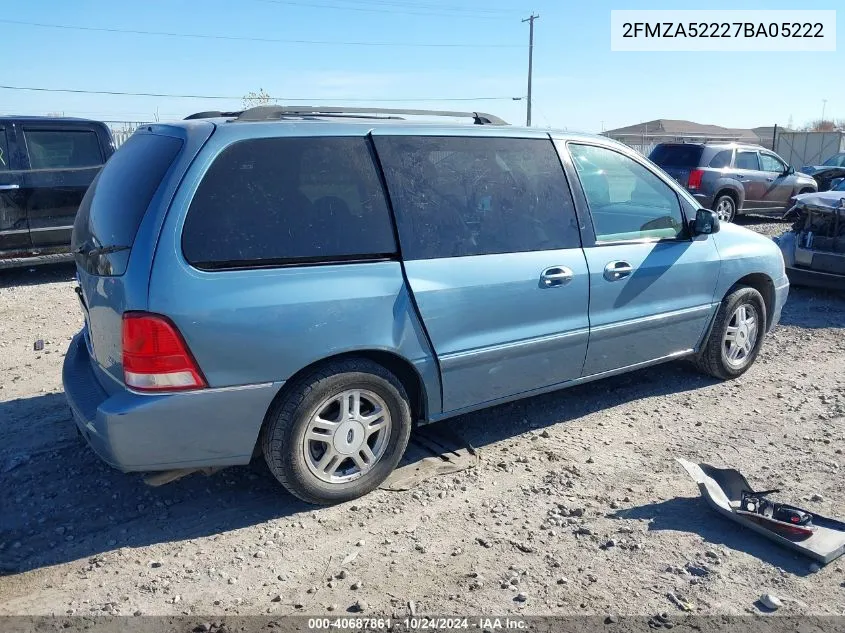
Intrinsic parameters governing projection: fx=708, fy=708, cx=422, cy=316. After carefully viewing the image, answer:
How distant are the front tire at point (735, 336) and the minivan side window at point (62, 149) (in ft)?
24.1

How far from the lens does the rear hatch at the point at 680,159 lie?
1473 cm

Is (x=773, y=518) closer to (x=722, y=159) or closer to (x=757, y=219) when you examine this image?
(x=722, y=159)

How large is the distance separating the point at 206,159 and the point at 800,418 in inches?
158

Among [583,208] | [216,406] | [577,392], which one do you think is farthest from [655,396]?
[216,406]

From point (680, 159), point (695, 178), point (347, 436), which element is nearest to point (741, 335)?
point (347, 436)

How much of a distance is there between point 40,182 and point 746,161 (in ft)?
44.6

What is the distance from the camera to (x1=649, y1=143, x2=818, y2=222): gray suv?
14609mm

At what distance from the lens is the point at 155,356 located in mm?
2941

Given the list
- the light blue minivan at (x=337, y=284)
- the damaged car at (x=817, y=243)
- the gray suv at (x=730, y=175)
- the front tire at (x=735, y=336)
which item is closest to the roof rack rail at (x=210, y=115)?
the light blue minivan at (x=337, y=284)

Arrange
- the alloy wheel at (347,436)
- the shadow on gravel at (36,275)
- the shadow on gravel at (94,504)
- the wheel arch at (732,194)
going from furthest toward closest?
the wheel arch at (732,194)
the shadow on gravel at (36,275)
the alloy wheel at (347,436)
the shadow on gravel at (94,504)

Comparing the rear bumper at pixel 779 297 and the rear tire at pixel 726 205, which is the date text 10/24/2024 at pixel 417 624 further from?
the rear tire at pixel 726 205

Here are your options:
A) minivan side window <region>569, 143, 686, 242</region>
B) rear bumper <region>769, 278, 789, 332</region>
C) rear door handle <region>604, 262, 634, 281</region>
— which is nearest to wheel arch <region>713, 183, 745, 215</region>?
rear bumper <region>769, 278, 789, 332</region>

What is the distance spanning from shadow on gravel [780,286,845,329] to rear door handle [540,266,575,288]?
4.09 m

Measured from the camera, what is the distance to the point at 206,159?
10.2ft
